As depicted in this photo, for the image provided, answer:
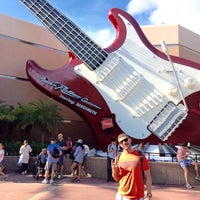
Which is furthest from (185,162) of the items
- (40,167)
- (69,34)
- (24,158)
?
(69,34)

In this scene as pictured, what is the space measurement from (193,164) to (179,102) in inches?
217

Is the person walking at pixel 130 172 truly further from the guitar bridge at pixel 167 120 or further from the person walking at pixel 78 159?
the guitar bridge at pixel 167 120

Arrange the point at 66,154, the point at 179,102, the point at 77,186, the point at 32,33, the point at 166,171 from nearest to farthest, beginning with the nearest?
the point at 77,186, the point at 166,171, the point at 66,154, the point at 179,102, the point at 32,33

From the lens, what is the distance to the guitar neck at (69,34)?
619 inches

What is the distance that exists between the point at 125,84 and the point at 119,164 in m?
11.4

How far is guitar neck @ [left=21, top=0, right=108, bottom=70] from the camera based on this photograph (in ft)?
51.6

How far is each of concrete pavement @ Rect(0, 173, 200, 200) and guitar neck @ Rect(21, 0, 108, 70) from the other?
22.8ft

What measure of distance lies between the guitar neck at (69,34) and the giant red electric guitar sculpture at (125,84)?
5 centimetres

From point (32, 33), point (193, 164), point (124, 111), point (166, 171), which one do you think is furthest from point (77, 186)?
point (32, 33)

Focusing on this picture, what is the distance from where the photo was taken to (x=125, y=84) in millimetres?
15203

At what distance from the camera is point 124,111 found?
1516cm

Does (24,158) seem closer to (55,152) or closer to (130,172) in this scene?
(55,152)

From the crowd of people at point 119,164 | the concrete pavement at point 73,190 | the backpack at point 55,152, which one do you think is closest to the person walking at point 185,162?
the crowd of people at point 119,164

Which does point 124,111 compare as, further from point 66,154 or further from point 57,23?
point 57,23
